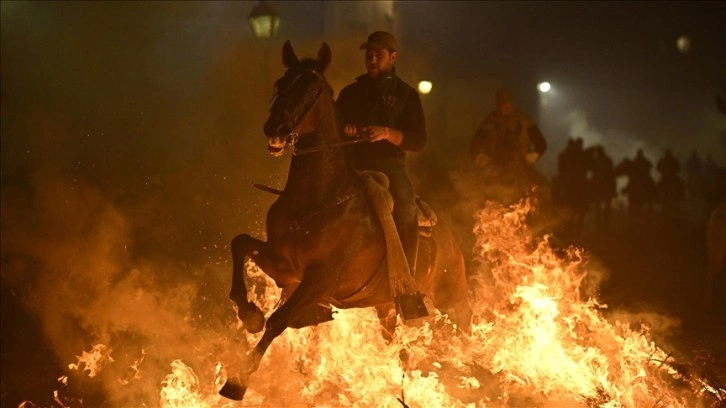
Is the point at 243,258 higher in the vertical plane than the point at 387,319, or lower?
higher

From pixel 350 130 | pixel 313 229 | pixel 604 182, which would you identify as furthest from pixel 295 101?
pixel 604 182

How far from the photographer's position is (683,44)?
41594mm

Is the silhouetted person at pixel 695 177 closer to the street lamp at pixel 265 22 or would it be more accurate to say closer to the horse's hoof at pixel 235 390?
the street lamp at pixel 265 22

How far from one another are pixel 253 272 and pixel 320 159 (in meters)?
2.49

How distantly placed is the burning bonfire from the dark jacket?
5.77 feet

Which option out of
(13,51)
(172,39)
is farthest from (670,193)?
(13,51)

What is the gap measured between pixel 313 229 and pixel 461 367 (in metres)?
2.73

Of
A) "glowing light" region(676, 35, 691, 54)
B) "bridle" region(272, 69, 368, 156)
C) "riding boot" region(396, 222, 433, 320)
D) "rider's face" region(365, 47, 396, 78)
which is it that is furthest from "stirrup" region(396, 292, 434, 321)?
"glowing light" region(676, 35, 691, 54)

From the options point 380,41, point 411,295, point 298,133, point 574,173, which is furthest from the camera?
point 574,173

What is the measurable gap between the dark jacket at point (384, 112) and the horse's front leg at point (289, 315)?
47.1 inches

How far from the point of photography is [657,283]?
49.6 ft

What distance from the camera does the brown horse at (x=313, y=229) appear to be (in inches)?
246

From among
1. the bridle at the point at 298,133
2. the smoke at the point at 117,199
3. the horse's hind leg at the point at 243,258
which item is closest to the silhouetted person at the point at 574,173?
the smoke at the point at 117,199

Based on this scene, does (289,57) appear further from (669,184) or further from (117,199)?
(669,184)
